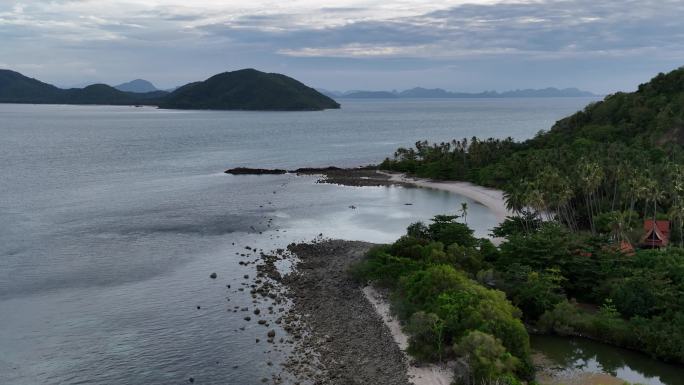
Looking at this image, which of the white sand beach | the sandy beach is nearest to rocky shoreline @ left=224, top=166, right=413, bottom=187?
the sandy beach

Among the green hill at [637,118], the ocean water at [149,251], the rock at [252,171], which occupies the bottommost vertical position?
the ocean water at [149,251]

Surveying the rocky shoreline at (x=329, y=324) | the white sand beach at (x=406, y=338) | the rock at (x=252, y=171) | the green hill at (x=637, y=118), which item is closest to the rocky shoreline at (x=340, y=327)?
the rocky shoreline at (x=329, y=324)

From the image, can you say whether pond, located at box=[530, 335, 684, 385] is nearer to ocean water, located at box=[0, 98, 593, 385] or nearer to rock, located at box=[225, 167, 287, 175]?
ocean water, located at box=[0, 98, 593, 385]

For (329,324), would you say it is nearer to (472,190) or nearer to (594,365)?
(594,365)

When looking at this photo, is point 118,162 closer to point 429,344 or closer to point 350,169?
point 350,169

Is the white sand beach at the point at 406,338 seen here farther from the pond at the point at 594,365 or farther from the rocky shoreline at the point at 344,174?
the rocky shoreline at the point at 344,174

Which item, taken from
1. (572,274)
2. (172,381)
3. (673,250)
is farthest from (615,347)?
(172,381)
